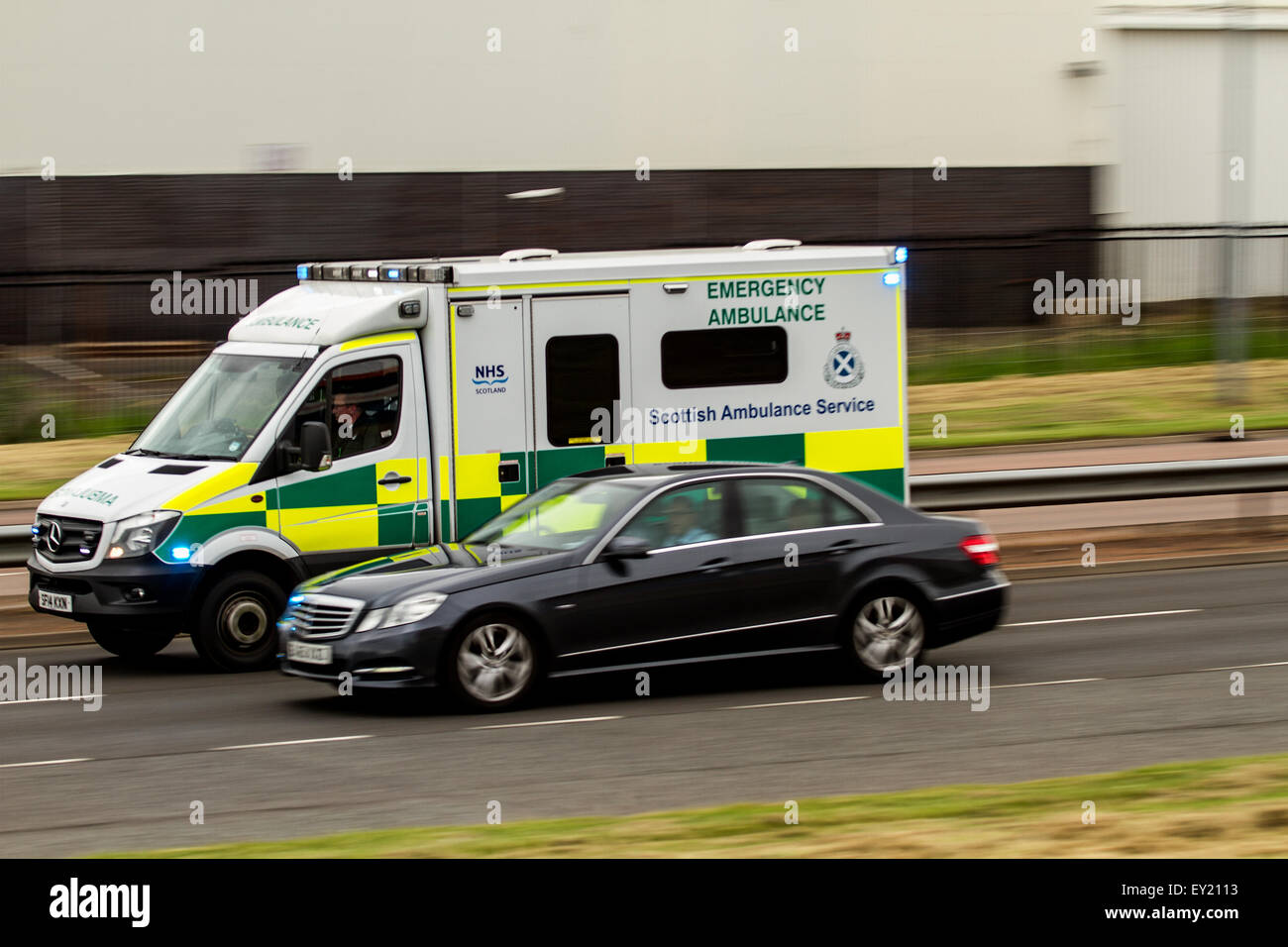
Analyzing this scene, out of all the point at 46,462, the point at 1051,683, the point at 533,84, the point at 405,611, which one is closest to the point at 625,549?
the point at 405,611

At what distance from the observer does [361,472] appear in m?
12.8

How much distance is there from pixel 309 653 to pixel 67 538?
108 inches

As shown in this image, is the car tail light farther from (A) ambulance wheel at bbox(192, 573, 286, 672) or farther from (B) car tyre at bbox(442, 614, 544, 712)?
(A) ambulance wheel at bbox(192, 573, 286, 672)

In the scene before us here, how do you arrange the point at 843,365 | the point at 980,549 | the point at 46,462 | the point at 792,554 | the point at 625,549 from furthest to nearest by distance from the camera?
1. the point at 46,462
2. the point at 843,365
3. the point at 980,549
4. the point at 792,554
5. the point at 625,549

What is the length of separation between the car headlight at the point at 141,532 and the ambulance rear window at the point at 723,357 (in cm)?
369

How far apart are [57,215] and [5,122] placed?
1570 millimetres

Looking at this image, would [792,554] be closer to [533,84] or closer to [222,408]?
[222,408]

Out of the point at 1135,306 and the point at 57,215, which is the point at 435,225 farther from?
the point at 1135,306

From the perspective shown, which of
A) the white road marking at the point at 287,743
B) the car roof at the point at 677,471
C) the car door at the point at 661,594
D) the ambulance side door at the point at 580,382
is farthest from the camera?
the ambulance side door at the point at 580,382

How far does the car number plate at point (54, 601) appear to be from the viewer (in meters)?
12.3

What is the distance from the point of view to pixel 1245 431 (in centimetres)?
2505

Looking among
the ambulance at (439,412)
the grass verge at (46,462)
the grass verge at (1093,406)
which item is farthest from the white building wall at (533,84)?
the ambulance at (439,412)

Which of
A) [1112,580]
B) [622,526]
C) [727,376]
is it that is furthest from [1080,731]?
[1112,580]

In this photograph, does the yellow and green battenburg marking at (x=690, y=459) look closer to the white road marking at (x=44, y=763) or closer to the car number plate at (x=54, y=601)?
the car number plate at (x=54, y=601)
